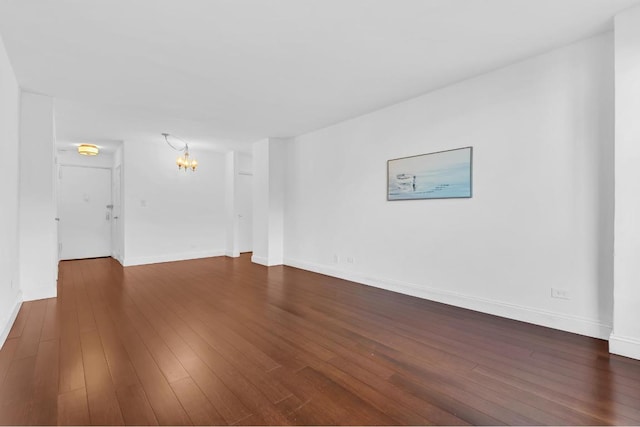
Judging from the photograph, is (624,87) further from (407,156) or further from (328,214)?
(328,214)

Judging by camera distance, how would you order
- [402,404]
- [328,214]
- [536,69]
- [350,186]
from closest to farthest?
[402,404], [536,69], [350,186], [328,214]

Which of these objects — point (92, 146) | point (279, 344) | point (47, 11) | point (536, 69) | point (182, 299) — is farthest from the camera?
point (92, 146)

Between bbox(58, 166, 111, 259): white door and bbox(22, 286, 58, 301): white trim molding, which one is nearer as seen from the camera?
bbox(22, 286, 58, 301): white trim molding

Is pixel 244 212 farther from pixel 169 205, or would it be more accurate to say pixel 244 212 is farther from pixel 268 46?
pixel 268 46

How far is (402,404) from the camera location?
1.69 meters

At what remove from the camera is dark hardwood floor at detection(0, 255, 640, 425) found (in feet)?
5.32

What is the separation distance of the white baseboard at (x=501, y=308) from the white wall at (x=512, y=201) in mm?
11

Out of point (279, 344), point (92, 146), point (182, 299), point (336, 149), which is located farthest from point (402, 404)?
point (92, 146)

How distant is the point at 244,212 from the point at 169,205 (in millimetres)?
1754

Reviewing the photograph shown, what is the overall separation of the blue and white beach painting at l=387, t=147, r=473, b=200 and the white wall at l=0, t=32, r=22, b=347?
161 inches

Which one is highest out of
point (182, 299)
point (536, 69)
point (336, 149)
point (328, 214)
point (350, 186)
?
point (536, 69)

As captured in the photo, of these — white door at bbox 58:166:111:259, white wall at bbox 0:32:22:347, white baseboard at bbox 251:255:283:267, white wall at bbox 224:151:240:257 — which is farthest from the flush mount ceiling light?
white baseboard at bbox 251:255:283:267

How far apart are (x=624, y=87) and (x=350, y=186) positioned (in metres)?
3.12

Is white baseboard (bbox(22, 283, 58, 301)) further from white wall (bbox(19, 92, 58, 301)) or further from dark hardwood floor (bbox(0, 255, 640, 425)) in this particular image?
dark hardwood floor (bbox(0, 255, 640, 425))
